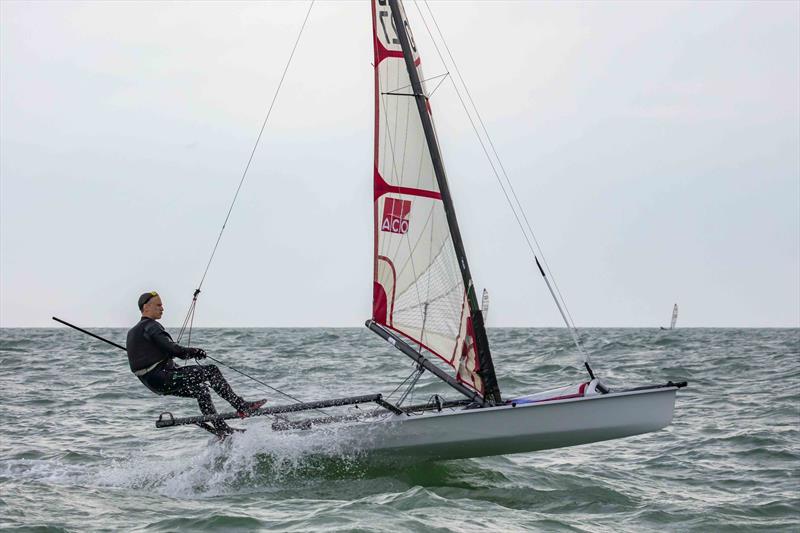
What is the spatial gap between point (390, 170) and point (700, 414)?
6.91m

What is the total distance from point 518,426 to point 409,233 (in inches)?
94.4

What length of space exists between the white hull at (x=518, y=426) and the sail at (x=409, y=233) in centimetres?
78

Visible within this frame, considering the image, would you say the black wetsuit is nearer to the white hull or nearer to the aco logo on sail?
the white hull

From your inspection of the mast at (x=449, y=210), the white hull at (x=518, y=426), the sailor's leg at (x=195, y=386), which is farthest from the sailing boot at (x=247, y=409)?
the mast at (x=449, y=210)

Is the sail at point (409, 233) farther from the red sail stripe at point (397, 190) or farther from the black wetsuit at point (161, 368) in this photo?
the black wetsuit at point (161, 368)

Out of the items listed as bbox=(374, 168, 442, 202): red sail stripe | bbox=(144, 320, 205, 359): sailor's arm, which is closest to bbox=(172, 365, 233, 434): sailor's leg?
bbox=(144, 320, 205, 359): sailor's arm

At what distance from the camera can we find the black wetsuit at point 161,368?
950 cm

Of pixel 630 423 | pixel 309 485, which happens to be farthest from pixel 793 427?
pixel 309 485

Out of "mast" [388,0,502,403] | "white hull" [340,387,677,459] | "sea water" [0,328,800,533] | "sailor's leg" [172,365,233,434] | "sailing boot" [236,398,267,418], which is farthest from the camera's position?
"mast" [388,0,502,403]

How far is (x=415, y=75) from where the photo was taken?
9.80 meters

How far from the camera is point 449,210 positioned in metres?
9.92

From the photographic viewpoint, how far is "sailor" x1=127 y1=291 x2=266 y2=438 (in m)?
9.48

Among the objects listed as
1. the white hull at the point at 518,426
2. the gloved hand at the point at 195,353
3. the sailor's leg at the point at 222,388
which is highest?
the gloved hand at the point at 195,353

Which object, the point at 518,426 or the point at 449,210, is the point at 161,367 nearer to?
the point at 449,210
